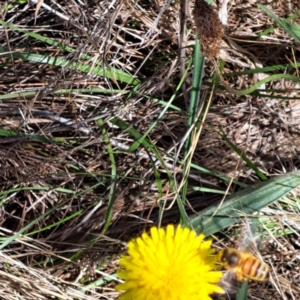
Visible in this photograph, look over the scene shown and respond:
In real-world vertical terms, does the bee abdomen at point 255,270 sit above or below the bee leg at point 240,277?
above

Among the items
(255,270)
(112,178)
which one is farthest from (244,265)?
(112,178)

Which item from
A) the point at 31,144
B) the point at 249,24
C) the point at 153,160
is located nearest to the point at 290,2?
the point at 249,24

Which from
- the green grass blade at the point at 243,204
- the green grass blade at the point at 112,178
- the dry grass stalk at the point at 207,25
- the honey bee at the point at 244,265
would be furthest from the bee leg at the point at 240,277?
the dry grass stalk at the point at 207,25

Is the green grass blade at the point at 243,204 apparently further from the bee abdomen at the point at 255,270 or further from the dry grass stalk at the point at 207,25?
the dry grass stalk at the point at 207,25

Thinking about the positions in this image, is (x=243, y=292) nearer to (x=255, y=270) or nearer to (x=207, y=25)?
(x=255, y=270)

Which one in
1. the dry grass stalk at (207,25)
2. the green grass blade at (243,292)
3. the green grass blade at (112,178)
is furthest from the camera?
the green grass blade at (112,178)

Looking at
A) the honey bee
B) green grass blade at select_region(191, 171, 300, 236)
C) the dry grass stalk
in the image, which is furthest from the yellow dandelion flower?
the dry grass stalk
